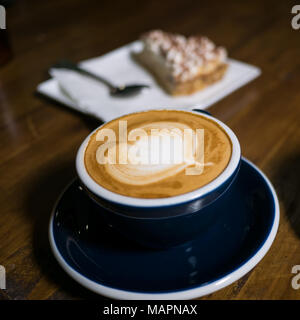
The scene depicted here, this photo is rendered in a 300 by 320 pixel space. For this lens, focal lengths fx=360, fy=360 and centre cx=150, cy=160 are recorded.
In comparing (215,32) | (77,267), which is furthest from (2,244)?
(215,32)

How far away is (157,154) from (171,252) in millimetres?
126

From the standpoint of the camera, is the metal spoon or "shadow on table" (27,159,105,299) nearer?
"shadow on table" (27,159,105,299)

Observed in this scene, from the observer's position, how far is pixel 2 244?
516mm

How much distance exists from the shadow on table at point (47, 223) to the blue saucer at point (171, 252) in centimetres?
3

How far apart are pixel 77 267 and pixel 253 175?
283mm

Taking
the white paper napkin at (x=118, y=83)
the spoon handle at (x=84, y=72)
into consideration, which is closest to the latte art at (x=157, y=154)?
the white paper napkin at (x=118, y=83)

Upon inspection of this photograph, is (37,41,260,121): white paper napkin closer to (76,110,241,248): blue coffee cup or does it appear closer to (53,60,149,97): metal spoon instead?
(53,60,149,97): metal spoon

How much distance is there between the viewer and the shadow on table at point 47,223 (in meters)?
0.44

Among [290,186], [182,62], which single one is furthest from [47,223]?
[182,62]

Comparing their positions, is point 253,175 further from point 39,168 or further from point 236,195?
point 39,168

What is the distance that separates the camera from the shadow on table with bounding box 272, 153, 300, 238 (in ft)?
1.68

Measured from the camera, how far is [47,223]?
542 mm

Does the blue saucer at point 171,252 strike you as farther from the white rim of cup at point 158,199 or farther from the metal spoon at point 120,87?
the metal spoon at point 120,87

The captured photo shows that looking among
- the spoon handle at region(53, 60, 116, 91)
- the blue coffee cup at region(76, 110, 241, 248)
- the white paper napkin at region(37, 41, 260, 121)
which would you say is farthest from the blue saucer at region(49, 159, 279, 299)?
the spoon handle at region(53, 60, 116, 91)
